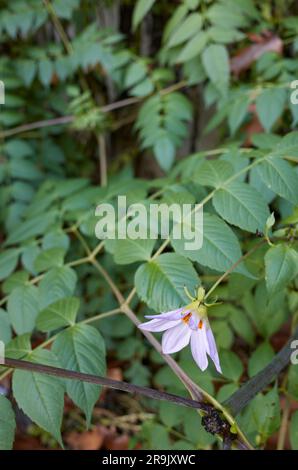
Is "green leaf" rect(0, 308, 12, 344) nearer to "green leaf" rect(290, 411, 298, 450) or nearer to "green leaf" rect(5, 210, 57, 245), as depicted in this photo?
"green leaf" rect(5, 210, 57, 245)

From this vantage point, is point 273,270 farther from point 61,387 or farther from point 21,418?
point 21,418

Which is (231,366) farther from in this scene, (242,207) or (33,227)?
(33,227)

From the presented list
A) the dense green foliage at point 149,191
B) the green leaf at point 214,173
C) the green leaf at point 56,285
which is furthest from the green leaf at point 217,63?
the green leaf at point 56,285

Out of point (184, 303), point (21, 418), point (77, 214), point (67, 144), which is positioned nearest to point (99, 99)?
point (67, 144)

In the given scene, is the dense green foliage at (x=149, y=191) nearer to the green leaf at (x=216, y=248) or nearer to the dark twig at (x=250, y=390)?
→ the green leaf at (x=216, y=248)

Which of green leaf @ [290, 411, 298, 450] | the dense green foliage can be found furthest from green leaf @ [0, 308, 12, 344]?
green leaf @ [290, 411, 298, 450]
